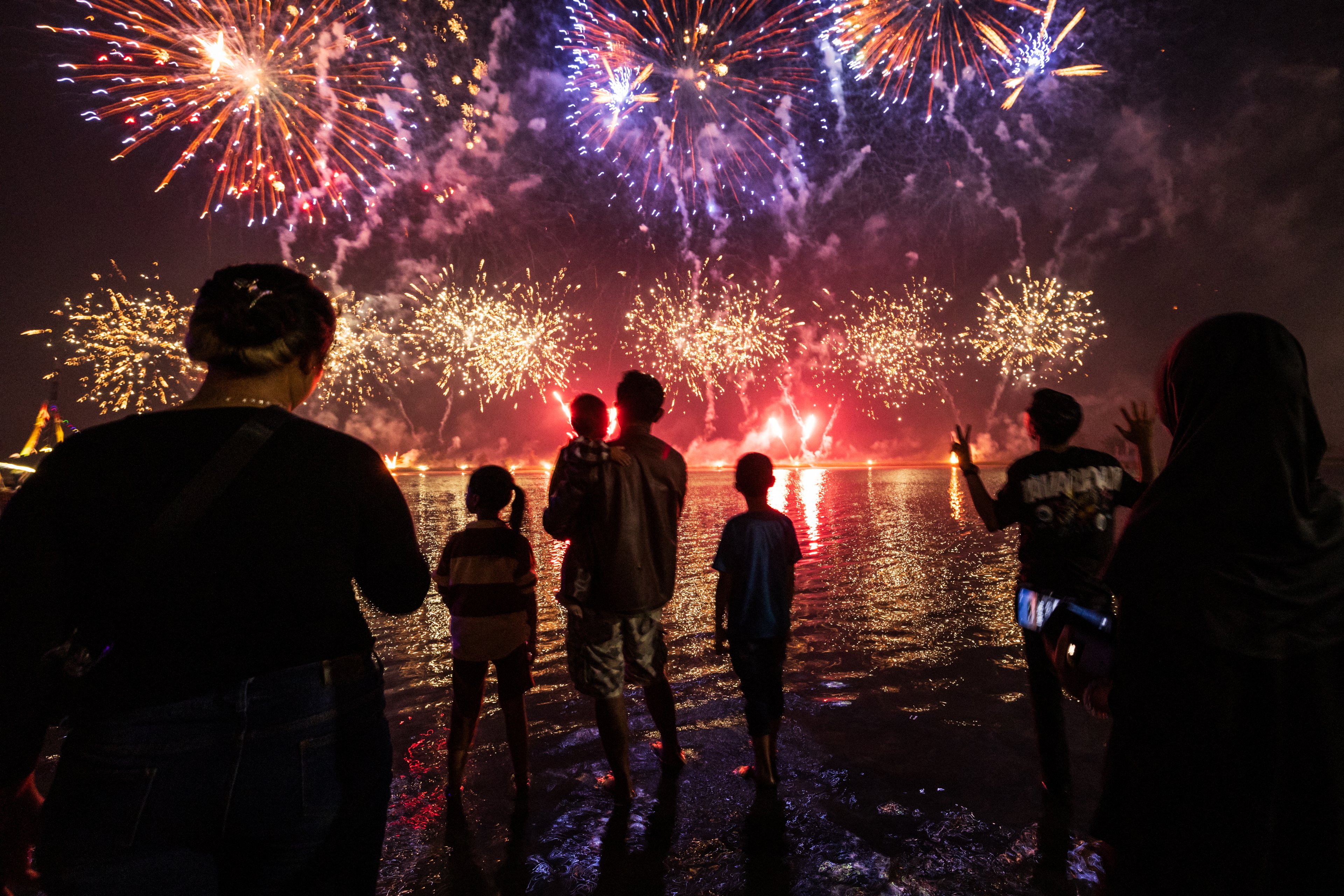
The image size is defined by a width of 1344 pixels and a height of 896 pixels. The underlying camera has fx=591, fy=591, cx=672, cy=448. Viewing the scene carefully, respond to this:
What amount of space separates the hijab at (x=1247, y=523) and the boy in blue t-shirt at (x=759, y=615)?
235 centimetres

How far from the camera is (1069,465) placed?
3670 millimetres

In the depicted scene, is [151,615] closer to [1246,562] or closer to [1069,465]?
[1246,562]

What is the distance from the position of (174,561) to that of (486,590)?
8.37 ft

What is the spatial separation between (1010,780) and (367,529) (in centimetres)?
439

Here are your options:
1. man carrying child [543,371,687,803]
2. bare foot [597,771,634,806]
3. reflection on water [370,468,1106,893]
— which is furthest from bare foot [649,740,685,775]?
man carrying child [543,371,687,803]

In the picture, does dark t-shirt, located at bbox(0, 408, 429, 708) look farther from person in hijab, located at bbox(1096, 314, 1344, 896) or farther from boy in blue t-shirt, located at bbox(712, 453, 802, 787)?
boy in blue t-shirt, located at bbox(712, 453, 802, 787)

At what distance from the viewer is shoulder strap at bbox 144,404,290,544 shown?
4.49 ft

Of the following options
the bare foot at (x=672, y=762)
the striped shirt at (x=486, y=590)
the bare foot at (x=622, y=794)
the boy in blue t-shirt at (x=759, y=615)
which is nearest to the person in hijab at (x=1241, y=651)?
the boy in blue t-shirt at (x=759, y=615)

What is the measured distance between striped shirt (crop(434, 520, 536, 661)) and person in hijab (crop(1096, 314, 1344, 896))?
3105 mm

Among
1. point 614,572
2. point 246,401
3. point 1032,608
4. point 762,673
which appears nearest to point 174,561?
point 246,401

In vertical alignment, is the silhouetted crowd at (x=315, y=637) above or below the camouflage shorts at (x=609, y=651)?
above

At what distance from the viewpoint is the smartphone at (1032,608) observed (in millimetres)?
2951

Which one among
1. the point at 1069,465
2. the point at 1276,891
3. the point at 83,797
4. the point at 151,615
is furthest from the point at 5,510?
the point at 1069,465

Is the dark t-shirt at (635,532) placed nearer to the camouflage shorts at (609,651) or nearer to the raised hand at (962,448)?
the camouflage shorts at (609,651)
